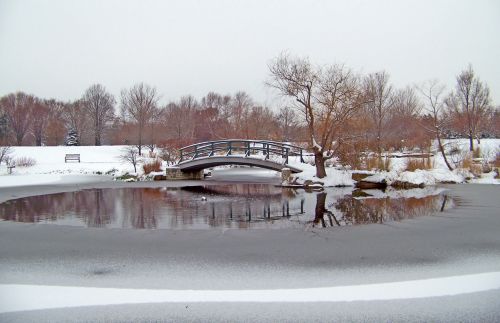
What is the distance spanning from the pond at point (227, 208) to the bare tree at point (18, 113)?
181 feet

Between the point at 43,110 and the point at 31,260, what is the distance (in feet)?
237

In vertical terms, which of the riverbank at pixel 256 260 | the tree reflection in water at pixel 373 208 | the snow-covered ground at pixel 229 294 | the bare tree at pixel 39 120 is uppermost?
the bare tree at pixel 39 120

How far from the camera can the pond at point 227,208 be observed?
12680 millimetres

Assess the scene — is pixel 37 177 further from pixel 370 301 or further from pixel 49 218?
pixel 370 301

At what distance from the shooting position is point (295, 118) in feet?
90.6

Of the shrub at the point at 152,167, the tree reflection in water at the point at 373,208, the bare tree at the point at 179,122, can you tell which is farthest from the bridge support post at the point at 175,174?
the bare tree at the point at 179,122

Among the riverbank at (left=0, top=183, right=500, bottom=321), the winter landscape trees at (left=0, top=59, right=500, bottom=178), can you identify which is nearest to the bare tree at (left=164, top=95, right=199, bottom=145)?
the winter landscape trees at (left=0, top=59, right=500, bottom=178)

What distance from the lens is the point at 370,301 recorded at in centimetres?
602

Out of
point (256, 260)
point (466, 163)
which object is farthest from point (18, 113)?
point (256, 260)

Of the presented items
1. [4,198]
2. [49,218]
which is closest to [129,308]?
[49,218]

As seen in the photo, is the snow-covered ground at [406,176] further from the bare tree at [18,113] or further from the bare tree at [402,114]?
the bare tree at [18,113]

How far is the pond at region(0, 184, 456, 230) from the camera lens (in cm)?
1268

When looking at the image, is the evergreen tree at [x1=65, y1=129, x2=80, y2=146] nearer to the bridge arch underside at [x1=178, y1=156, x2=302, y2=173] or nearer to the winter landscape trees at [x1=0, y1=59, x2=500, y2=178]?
the winter landscape trees at [x1=0, y1=59, x2=500, y2=178]

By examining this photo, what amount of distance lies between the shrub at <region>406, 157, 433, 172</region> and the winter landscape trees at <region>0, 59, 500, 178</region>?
216cm
